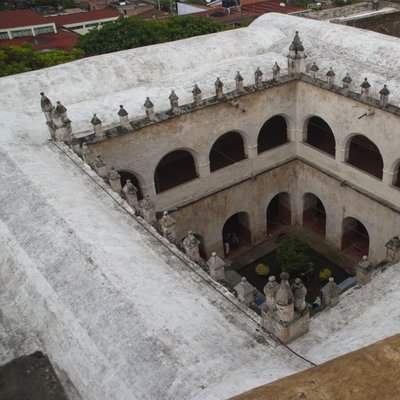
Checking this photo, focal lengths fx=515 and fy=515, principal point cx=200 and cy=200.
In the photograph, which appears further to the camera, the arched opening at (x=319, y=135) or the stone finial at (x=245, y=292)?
the arched opening at (x=319, y=135)

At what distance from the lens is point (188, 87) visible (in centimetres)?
2245

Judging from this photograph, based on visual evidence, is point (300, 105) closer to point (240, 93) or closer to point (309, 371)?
point (240, 93)

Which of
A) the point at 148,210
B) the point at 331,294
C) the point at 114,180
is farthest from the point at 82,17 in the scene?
the point at 331,294

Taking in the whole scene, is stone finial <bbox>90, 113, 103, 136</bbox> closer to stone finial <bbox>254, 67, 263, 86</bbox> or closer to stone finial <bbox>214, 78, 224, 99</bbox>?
stone finial <bbox>214, 78, 224, 99</bbox>

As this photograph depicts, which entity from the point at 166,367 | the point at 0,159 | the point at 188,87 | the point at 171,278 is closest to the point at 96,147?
the point at 0,159

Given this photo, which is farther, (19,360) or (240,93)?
(240,93)

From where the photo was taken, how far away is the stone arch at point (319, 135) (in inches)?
975

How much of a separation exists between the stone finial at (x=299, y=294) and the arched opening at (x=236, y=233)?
13736 millimetres

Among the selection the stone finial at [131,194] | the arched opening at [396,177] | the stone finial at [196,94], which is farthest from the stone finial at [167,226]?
the arched opening at [396,177]

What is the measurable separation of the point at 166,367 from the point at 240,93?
561 inches

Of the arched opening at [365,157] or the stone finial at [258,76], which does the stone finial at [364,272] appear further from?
the stone finial at [258,76]

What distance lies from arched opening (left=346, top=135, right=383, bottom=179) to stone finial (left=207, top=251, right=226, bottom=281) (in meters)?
12.1

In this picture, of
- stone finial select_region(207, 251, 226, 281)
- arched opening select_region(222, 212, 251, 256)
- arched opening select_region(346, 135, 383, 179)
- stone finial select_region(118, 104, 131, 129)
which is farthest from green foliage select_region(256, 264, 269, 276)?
stone finial select_region(207, 251, 226, 281)

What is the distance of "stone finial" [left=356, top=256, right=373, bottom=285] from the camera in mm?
14117
